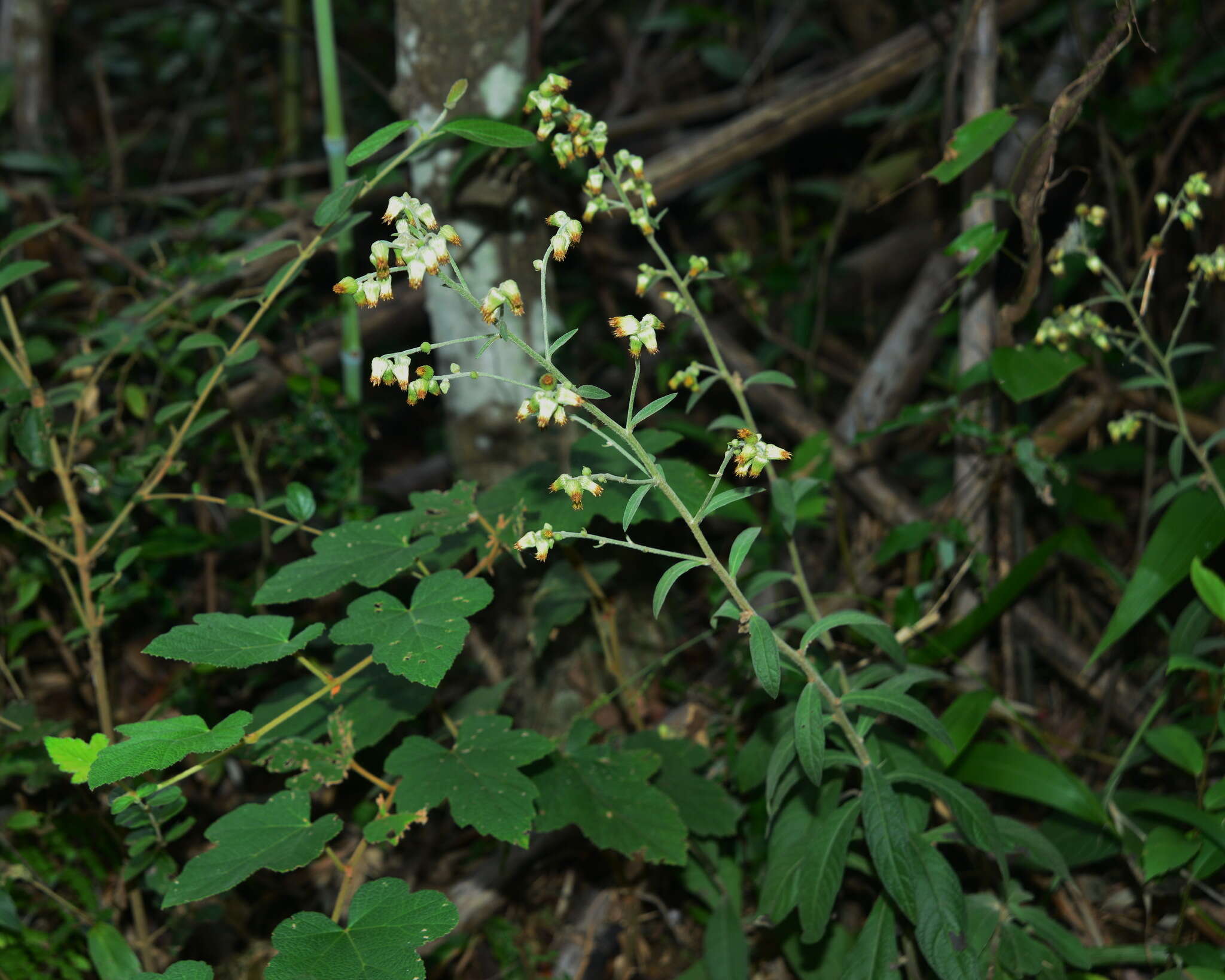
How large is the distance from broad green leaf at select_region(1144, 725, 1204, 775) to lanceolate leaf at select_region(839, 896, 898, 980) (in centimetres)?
75

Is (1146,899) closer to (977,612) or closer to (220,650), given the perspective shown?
(977,612)

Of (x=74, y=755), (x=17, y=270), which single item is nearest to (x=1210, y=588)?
(x=74, y=755)

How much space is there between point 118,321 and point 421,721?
5.05 ft

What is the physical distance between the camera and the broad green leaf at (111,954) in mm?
1825

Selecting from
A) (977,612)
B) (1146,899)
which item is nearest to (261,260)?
(977,612)

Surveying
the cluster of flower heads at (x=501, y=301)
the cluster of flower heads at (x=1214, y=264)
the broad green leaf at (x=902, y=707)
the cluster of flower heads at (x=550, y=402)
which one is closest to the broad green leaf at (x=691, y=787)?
the broad green leaf at (x=902, y=707)

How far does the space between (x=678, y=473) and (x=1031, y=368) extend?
97 cm

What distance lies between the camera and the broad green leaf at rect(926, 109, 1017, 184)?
7.20ft

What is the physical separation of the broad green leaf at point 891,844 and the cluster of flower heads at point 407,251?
1.17 meters

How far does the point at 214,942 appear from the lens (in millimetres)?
2285

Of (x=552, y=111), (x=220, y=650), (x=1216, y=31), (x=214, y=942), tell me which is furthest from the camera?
(x=1216, y=31)

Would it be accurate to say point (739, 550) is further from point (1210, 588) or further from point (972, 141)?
point (972, 141)

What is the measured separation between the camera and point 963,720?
210 cm

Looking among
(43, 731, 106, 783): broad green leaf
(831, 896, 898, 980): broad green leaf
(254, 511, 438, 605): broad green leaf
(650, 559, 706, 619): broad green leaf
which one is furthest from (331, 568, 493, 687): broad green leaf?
(831, 896, 898, 980): broad green leaf
